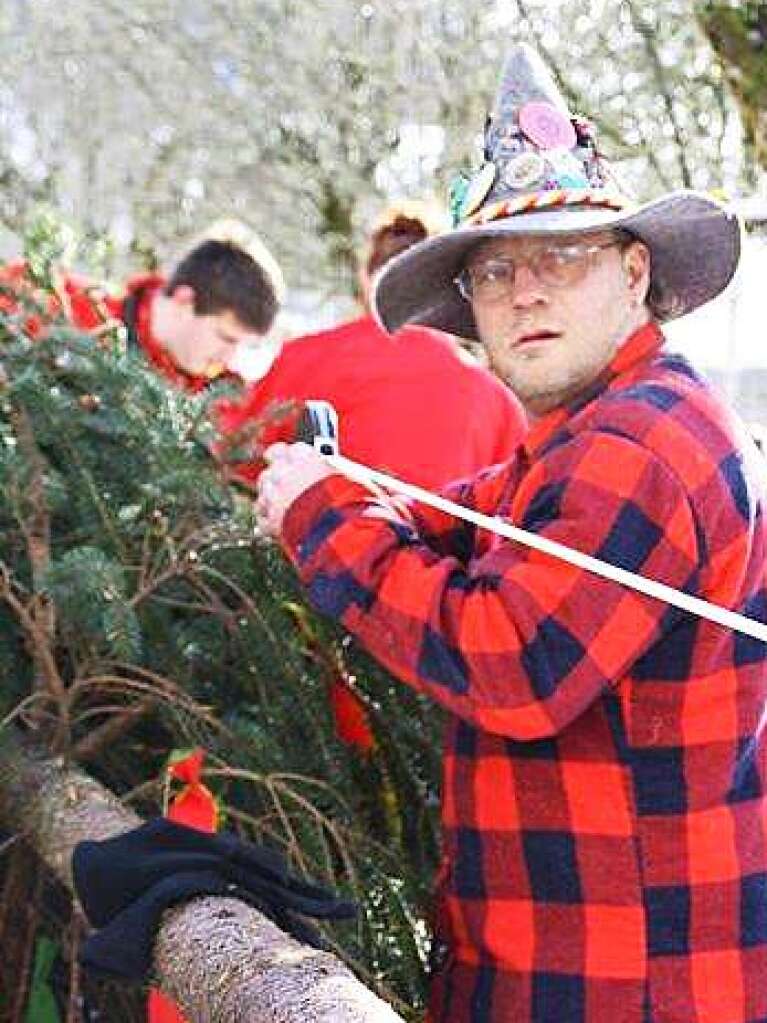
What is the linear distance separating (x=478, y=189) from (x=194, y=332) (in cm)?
192

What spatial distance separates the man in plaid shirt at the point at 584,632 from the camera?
1700 millimetres

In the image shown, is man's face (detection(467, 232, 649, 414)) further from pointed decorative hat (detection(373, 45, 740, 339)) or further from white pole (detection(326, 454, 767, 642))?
white pole (detection(326, 454, 767, 642))

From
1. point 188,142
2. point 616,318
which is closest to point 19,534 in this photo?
point 616,318

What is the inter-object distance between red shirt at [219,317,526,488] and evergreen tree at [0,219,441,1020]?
2.54 ft

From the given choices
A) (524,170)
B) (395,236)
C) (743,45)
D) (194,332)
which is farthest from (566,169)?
(743,45)

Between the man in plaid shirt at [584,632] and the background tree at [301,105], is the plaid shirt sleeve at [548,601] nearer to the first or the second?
the man in plaid shirt at [584,632]

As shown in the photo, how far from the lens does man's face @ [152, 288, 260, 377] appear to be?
363cm

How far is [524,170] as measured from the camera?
75.6 inches

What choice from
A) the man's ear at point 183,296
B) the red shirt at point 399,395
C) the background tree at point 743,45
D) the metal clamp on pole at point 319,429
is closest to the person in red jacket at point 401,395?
the red shirt at point 399,395

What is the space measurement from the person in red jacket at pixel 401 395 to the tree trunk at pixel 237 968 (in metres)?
1.26

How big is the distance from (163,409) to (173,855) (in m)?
0.77

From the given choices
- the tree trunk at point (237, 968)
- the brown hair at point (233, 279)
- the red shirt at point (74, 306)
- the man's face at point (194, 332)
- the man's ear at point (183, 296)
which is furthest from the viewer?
the brown hair at point (233, 279)

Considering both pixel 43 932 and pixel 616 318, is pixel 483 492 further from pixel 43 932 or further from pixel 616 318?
pixel 43 932

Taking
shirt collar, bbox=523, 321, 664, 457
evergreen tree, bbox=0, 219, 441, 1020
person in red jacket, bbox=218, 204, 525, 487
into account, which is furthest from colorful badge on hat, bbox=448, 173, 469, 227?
person in red jacket, bbox=218, 204, 525, 487
